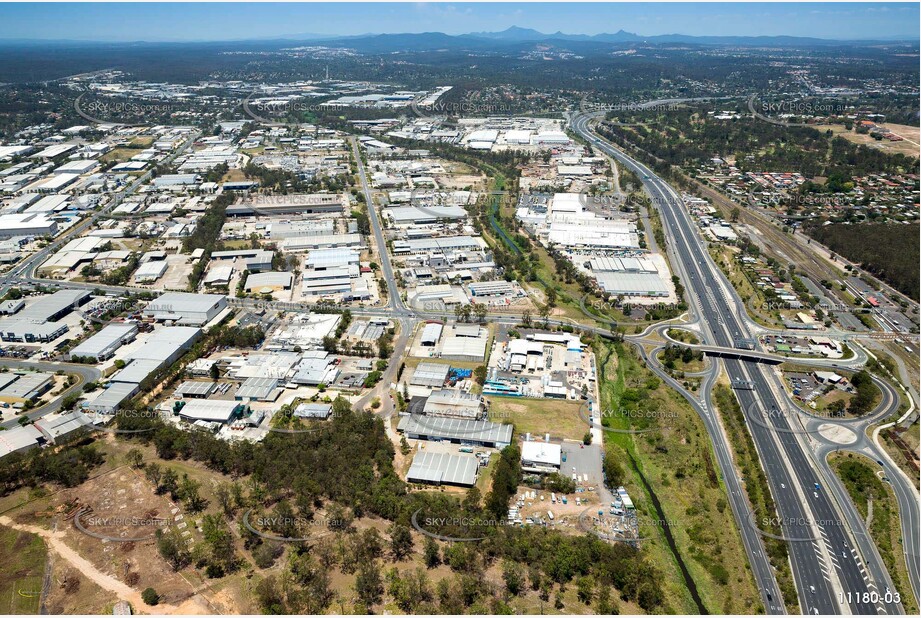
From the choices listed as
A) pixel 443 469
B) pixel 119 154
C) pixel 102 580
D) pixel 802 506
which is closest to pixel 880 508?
pixel 802 506

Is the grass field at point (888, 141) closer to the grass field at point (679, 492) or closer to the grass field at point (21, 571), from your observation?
the grass field at point (679, 492)

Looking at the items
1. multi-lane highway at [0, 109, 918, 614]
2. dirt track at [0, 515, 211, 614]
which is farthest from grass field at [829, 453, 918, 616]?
dirt track at [0, 515, 211, 614]

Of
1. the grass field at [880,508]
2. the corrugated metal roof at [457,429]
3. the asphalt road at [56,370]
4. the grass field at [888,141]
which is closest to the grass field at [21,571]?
the asphalt road at [56,370]

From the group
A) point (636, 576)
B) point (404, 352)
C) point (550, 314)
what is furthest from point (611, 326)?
point (636, 576)

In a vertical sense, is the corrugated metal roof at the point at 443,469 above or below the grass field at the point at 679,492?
above

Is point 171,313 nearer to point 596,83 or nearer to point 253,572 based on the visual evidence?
point 253,572
